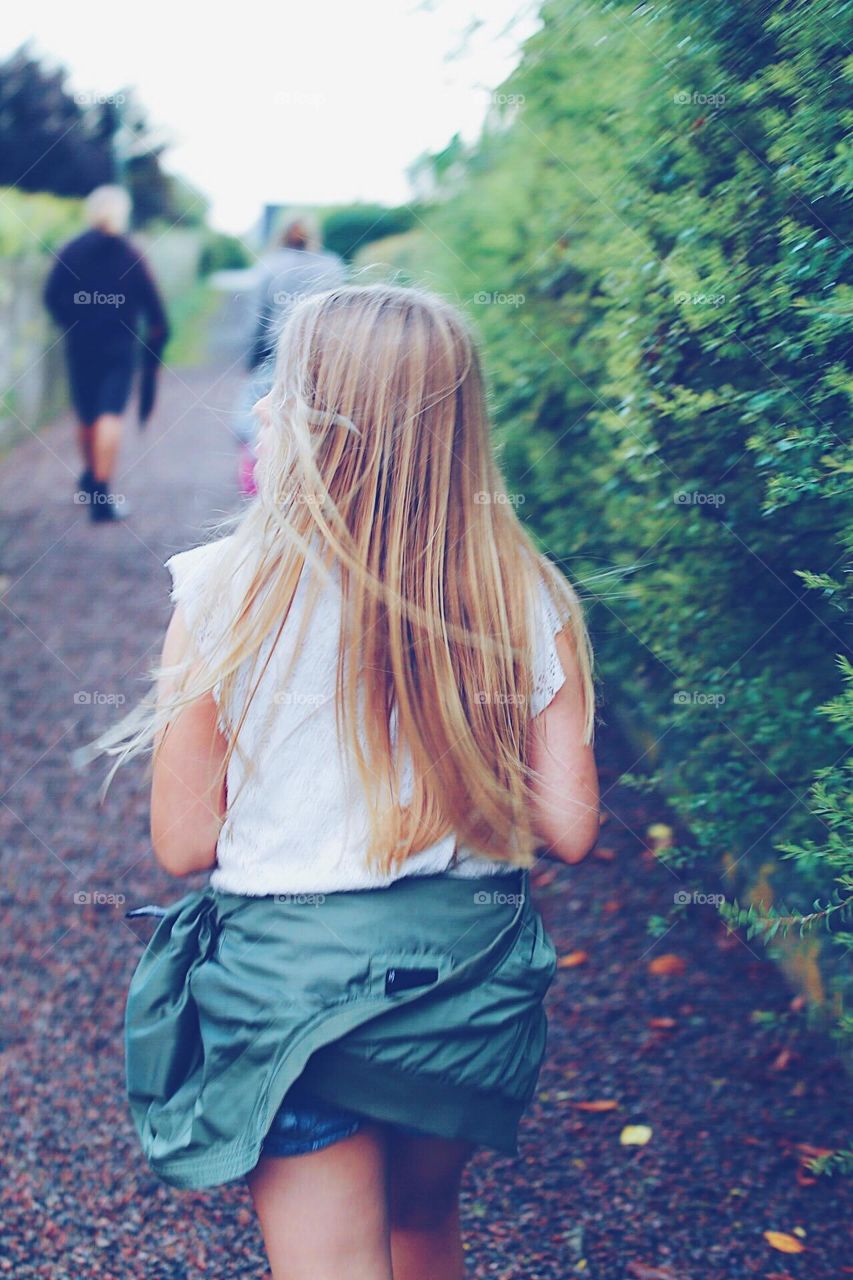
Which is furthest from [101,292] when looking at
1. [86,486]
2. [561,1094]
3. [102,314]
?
[561,1094]

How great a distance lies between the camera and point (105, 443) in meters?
8.77

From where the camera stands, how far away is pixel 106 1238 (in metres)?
2.73

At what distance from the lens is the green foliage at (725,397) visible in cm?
201

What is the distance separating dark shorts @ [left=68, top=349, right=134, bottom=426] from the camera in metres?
8.59

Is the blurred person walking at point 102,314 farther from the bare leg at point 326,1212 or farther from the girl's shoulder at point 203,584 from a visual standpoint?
the bare leg at point 326,1212

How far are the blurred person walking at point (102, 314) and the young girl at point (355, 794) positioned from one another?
22.7ft

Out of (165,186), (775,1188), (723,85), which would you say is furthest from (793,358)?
(165,186)

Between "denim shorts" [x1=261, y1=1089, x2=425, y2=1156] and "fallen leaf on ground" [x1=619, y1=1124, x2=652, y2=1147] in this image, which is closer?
"denim shorts" [x1=261, y1=1089, x2=425, y2=1156]

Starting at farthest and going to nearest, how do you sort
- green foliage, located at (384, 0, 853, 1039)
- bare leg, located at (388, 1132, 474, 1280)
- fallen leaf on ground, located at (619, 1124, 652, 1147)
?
1. fallen leaf on ground, located at (619, 1124, 652, 1147)
2. green foliage, located at (384, 0, 853, 1039)
3. bare leg, located at (388, 1132, 474, 1280)

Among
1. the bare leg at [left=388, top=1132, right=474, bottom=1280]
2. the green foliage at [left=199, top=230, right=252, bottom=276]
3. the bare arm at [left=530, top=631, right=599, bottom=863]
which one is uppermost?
the bare arm at [left=530, top=631, right=599, bottom=863]

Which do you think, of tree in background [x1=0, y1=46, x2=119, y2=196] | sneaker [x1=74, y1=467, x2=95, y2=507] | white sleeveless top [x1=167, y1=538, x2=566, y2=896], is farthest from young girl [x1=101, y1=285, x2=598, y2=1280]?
tree in background [x1=0, y1=46, x2=119, y2=196]

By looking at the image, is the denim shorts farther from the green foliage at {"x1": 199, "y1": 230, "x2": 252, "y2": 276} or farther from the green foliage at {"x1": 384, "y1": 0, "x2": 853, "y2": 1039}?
the green foliage at {"x1": 199, "y1": 230, "x2": 252, "y2": 276}

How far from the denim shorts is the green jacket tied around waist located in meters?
0.03

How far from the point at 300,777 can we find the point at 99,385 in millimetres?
7606
